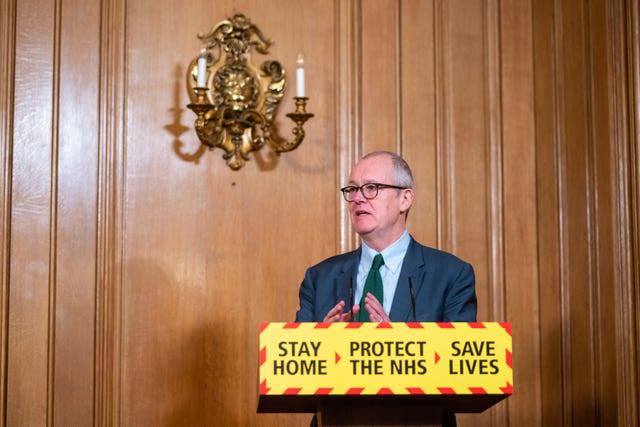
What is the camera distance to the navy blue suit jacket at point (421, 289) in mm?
3156

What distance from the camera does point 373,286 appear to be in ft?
10.5

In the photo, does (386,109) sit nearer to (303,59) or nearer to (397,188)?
(303,59)

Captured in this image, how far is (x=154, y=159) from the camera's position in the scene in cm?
412

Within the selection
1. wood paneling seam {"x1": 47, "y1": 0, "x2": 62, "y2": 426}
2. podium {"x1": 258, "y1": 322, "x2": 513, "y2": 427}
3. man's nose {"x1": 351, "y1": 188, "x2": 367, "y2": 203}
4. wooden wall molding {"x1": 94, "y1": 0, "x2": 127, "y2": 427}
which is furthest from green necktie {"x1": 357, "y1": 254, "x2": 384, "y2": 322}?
wood paneling seam {"x1": 47, "y1": 0, "x2": 62, "y2": 426}

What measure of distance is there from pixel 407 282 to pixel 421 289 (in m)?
0.05

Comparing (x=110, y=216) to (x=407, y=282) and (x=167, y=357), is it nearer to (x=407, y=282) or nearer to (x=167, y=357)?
(x=167, y=357)

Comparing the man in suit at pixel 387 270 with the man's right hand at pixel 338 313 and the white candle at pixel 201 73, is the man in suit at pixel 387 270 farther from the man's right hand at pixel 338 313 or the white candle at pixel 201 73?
the white candle at pixel 201 73

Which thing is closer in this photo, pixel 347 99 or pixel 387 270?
pixel 387 270

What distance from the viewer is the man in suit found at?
3.18m

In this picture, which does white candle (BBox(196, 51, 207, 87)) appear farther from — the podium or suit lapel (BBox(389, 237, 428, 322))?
the podium

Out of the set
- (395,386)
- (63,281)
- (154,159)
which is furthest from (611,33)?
(63,281)

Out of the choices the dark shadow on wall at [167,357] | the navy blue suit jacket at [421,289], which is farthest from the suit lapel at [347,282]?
the dark shadow on wall at [167,357]

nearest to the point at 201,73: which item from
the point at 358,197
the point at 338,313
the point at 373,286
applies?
the point at 358,197

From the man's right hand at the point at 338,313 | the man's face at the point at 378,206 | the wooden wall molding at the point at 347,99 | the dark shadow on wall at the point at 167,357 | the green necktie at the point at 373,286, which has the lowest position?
the dark shadow on wall at the point at 167,357
